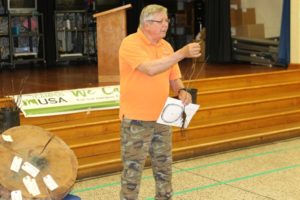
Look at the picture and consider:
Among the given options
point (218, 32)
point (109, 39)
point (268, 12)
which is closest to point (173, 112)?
point (109, 39)

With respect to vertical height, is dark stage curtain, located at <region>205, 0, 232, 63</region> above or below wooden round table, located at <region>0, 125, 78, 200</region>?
above

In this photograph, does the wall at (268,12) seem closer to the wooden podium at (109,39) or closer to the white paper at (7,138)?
the wooden podium at (109,39)

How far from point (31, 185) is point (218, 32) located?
728 cm

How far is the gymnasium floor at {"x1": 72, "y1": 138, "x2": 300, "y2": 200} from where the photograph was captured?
463 cm

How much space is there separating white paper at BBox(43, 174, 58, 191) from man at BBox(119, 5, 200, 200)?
1.82 feet

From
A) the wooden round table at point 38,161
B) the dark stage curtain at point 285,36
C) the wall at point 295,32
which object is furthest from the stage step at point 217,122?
the wooden round table at point 38,161

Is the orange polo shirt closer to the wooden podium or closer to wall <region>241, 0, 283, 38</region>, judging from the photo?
the wooden podium

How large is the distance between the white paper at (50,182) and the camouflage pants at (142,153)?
555 mm

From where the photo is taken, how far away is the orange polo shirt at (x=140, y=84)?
3344 mm

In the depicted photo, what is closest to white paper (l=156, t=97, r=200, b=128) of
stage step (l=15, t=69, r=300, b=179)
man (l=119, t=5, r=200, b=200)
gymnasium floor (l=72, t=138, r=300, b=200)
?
man (l=119, t=5, r=200, b=200)

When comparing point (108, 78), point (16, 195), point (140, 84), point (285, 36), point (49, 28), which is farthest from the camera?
point (49, 28)

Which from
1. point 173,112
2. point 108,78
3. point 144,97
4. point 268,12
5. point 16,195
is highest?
point 268,12

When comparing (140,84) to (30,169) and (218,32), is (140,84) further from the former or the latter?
(218,32)

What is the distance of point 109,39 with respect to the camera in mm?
7148
